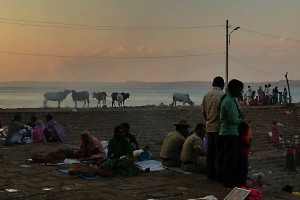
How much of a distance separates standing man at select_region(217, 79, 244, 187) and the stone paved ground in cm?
32

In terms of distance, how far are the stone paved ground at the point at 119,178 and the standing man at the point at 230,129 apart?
318 millimetres

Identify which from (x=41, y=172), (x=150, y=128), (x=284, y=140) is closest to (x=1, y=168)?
(x=41, y=172)

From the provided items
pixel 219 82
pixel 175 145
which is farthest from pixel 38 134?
pixel 219 82

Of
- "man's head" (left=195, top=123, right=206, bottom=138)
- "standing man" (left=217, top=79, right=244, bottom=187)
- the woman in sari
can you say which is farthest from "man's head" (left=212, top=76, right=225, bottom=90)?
the woman in sari

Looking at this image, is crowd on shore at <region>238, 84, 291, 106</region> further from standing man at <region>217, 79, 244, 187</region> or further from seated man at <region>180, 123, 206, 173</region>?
standing man at <region>217, 79, 244, 187</region>

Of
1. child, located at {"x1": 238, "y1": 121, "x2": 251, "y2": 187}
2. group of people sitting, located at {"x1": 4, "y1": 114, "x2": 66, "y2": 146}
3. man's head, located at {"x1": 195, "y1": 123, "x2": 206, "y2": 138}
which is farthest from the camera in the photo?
group of people sitting, located at {"x1": 4, "y1": 114, "x2": 66, "y2": 146}

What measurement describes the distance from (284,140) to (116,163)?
1627 centimetres

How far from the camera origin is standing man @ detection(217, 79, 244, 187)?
23.0 feet

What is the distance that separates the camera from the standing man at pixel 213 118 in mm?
7574

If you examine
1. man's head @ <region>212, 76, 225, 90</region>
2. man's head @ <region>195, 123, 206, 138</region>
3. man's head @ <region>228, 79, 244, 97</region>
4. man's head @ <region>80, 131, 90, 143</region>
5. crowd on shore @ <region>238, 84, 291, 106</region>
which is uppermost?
crowd on shore @ <region>238, 84, 291, 106</region>

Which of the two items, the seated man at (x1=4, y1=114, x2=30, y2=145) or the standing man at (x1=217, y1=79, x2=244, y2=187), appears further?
the seated man at (x1=4, y1=114, x2=30, y2=145)

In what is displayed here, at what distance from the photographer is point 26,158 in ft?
36.1

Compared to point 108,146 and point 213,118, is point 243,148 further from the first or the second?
point 108,146

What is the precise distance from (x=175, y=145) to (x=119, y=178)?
161 centimetres
